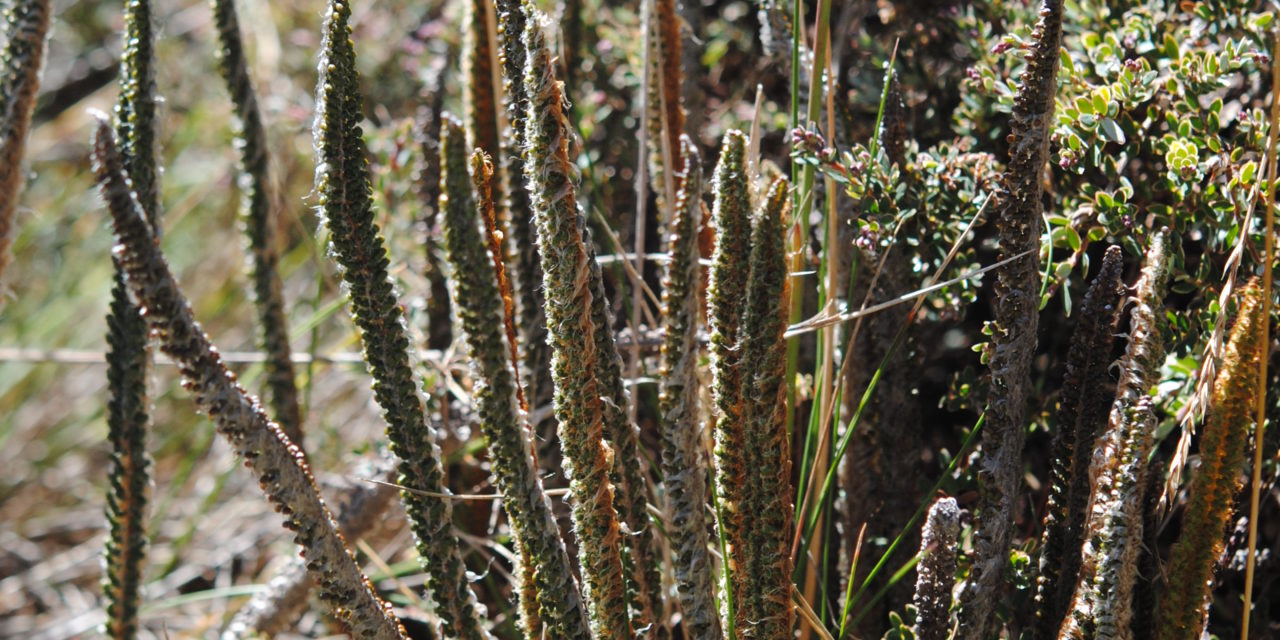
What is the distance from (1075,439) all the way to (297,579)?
83 cm

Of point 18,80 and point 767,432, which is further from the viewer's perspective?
point 18,80

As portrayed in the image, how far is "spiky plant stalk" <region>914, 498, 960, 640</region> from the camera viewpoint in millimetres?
709

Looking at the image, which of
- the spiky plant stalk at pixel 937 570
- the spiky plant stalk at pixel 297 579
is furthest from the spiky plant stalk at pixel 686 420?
the spiky plant stalk at pixel 297 579

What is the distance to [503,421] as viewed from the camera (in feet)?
2.38

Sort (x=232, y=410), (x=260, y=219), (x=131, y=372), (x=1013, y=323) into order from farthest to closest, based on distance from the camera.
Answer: (x=260, y=219) → (x=131, y=372) → (x=1013, y=323) → (x=232, y=410)

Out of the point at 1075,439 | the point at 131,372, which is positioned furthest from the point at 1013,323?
the point at 131,372

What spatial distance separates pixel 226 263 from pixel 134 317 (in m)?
1.75

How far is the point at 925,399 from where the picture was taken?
1.27 meters

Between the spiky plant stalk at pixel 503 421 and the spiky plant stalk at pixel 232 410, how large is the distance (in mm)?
121

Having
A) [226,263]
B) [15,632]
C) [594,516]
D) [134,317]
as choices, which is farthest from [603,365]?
[226,263]

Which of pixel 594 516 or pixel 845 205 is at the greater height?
pixel 845 205

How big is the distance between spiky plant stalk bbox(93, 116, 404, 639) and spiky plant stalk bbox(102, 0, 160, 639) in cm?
28

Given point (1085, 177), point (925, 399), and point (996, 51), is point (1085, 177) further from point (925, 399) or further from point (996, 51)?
point (925, 399)

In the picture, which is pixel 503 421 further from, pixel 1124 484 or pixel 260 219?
pixel 260 219
